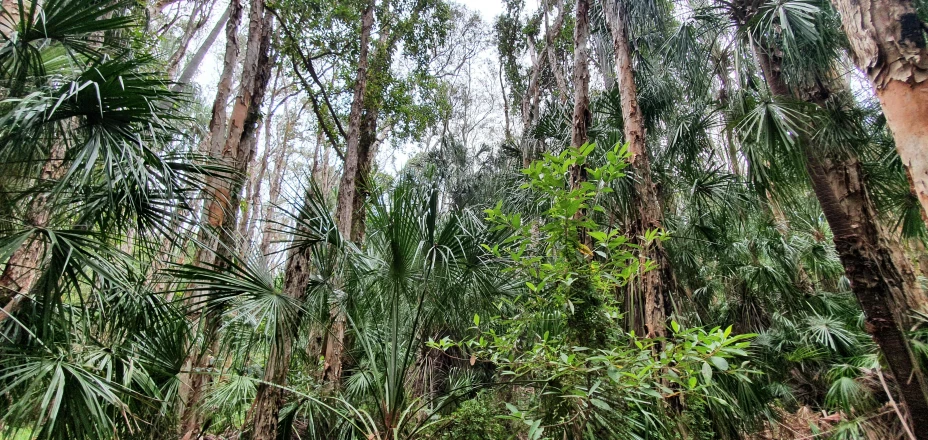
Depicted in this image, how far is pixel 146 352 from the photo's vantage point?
2.75 metres

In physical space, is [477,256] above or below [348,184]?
below

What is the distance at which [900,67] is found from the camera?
1.56 meters

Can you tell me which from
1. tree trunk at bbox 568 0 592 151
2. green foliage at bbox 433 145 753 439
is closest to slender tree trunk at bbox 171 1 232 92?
tree trunk at bbox 568 0 592 151

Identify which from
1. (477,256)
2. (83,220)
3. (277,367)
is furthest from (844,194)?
(83,220)

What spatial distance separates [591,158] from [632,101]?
129 cm

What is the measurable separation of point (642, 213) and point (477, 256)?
1399 mm

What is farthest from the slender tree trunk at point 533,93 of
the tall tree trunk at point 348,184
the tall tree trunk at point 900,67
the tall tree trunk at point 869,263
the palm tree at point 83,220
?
the palm tree at point 83,220

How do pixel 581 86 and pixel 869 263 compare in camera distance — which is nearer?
pixel 869 263

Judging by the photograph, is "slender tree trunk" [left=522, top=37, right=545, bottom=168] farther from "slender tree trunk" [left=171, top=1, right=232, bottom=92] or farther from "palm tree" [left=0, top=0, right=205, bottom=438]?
"palm tree" [left=0, top=0, right=205, bottom=438]

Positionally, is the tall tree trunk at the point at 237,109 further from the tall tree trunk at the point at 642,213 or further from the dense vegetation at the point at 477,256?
the tall tree trunk at the point at 642,213

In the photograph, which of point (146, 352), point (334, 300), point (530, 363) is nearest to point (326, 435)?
point (334, 300)

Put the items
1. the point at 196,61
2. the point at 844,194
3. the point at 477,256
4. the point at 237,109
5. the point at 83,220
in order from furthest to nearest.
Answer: the point at 196,61 < the point at 237,109 < the point at 844,194 < the point at 477,256 < the point at 83,220

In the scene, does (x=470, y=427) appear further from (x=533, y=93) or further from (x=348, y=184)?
(x=533, y=93)

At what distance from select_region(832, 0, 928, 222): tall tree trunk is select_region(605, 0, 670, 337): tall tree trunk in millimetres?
1241
